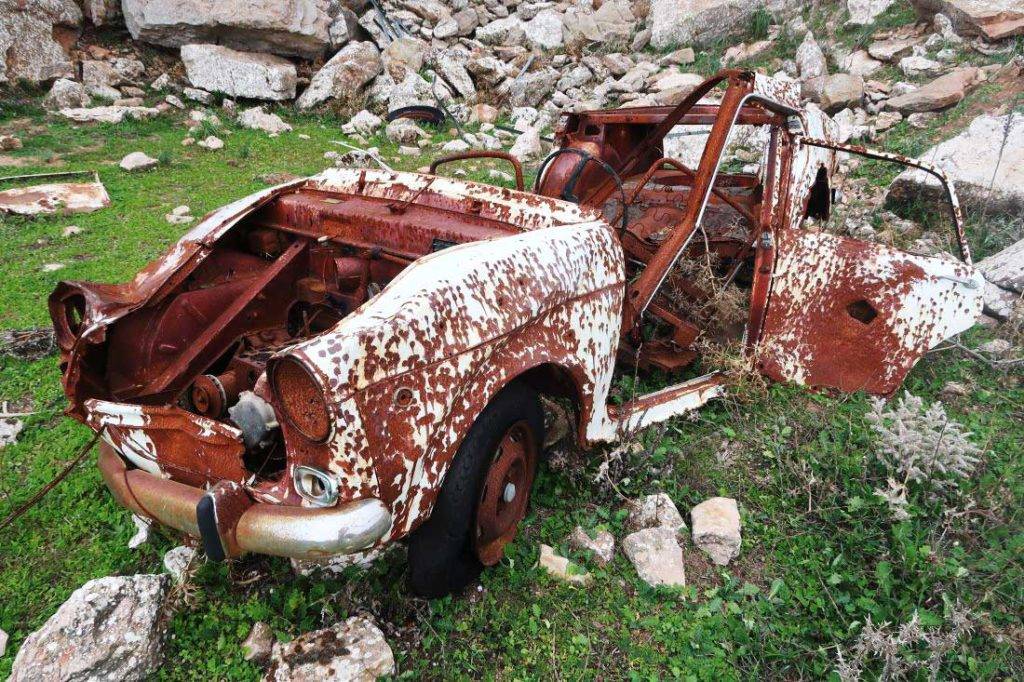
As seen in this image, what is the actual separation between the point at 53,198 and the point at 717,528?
696cm

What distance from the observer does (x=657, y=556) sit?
8.05ft

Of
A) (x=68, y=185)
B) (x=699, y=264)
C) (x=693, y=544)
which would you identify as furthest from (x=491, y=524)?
(x=68, y=185)

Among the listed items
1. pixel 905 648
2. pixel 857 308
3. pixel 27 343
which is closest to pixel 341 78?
pixel 27 343

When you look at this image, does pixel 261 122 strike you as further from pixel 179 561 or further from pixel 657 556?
pixel 657 556

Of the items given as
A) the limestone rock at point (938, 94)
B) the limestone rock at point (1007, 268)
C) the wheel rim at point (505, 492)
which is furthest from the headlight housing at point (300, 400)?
the limestone rock at point (938, 94)

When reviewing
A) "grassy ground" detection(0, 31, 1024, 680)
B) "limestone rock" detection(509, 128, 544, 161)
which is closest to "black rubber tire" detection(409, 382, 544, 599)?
"grassy ground" detection(0, 31, 1024, 680)

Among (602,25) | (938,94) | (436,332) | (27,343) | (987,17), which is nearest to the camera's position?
(436,332)

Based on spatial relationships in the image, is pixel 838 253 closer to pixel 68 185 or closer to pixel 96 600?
pixel 96 600

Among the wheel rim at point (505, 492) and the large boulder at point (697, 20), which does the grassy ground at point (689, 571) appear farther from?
the large boulder at point (697, 20)

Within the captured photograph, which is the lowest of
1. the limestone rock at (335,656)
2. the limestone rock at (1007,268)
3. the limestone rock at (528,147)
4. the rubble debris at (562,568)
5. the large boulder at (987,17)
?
the limestone rock at (335,656)

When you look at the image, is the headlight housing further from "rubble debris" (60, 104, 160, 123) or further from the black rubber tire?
"rubble debris" (60, 104, 160, 123)

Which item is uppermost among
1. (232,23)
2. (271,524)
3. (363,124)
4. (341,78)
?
(232,23)

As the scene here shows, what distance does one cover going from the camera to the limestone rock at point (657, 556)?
94.6 inches

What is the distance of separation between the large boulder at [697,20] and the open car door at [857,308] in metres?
9.22
